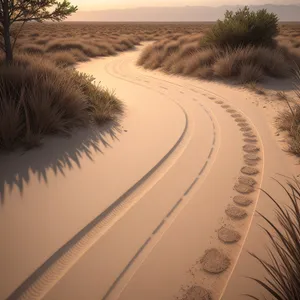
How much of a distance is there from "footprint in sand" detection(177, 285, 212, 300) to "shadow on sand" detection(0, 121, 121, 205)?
6.35 ft

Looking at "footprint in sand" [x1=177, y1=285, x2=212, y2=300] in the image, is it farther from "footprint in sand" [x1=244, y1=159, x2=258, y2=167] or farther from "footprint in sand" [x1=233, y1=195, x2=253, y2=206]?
"footprint in sand" [x1=244, y1=159, x2=258, y2=167]

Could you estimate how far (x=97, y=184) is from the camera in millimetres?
2854

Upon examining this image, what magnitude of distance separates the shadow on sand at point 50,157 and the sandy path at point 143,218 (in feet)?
0.47

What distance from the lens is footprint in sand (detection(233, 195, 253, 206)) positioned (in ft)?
8.33

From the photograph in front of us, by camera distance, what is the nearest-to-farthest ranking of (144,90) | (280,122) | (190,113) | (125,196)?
(125,196)
(280,122)
(190,113)
(144,90)

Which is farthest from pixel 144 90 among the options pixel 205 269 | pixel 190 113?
pixel 205 269

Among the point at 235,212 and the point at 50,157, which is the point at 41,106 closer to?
the point at 50,157

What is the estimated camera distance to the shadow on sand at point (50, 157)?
283 cm

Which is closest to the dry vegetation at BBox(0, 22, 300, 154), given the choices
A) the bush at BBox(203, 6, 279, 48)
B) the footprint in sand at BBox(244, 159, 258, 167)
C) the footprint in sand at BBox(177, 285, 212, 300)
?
the bush at BBox(203, 6, 279, 48)

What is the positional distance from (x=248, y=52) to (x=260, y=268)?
301 inches

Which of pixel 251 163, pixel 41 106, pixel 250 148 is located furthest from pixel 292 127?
pixel 41 106

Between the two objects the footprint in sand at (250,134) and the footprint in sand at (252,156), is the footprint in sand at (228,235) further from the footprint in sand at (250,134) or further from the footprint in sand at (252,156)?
the footprint in sand at (250,134)

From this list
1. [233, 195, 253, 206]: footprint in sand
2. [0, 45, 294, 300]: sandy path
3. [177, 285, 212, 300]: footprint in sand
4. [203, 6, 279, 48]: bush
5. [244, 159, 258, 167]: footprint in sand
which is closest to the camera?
[177, 285, 212, 300]: footprint in sand

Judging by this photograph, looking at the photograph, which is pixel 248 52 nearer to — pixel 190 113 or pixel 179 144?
pixel 190 113
